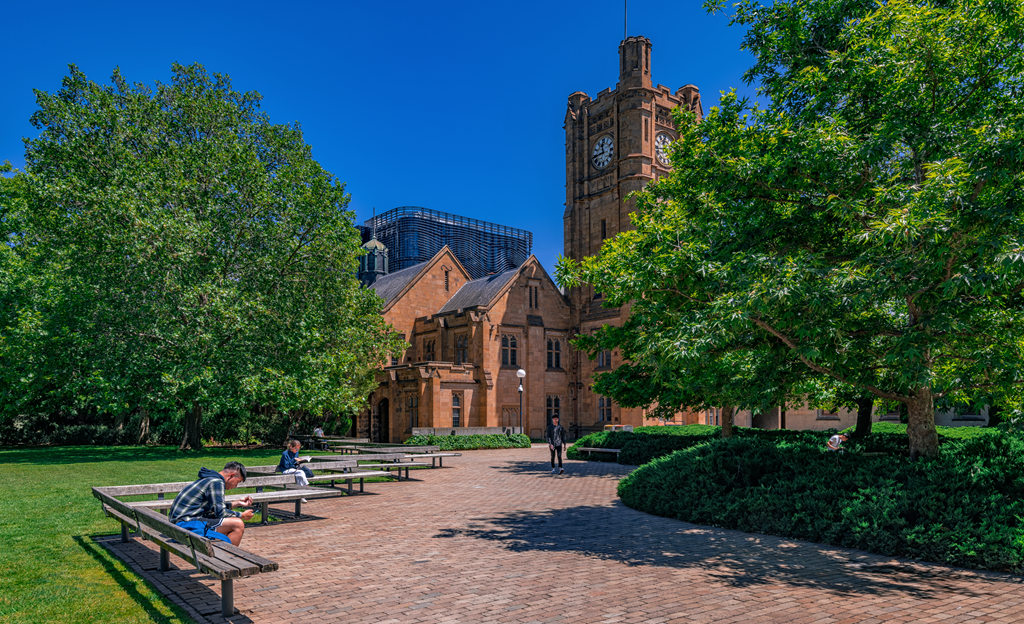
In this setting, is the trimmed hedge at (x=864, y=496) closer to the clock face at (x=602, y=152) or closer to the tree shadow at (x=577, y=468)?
the tree shadow at (x=577, y=468)

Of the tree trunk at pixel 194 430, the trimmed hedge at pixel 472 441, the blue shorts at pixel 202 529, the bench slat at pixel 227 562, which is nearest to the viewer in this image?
the bench slat at pixel 227 562

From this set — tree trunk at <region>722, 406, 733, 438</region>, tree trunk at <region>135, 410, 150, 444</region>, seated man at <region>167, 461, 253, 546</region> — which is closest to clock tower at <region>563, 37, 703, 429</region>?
tree trunk at <region>722, 406, 733, 438</region>

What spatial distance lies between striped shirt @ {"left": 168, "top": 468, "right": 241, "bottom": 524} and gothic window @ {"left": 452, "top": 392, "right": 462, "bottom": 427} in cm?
3471

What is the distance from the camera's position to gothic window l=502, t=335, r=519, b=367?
4547cm

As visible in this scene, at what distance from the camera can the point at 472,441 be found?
119 ft

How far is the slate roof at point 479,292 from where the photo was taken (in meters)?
46.8

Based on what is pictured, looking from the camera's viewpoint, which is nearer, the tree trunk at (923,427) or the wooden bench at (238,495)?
the wooden bench at (238,495)

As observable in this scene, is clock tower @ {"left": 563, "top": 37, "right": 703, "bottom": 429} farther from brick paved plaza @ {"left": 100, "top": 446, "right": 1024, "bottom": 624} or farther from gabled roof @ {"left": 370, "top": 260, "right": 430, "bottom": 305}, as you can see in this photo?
brick paved plaza @ {"left": 100, "top": 446, "right": 1024, "bottom": 624}

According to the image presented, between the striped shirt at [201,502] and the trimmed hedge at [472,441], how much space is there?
26.0 m

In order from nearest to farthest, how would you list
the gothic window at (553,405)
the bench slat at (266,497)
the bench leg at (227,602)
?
the bench leg at (227,602) → the bench slat at (266,497) → the gothic window at (553,405)

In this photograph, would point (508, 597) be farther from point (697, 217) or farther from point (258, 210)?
point (258, 210)

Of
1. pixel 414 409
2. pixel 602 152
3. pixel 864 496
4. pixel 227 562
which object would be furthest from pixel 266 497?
pixel 602 152

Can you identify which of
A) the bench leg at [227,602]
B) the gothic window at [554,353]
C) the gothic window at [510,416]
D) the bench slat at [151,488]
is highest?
the gothic window at [554,353]

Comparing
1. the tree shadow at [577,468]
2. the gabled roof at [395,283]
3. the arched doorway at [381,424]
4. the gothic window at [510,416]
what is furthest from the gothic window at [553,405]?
the tree shadow at [577,468]
